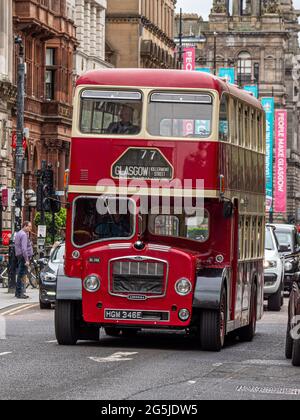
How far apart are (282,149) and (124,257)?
123 metres

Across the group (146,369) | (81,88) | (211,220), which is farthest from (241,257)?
(146,369)

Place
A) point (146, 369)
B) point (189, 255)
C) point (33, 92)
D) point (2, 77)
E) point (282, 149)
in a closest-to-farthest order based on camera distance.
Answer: point (146, 369)
point (189, 255)
point (2, 77)
point (33, 92)
point (282, 149)

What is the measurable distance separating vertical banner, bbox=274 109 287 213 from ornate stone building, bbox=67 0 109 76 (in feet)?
176

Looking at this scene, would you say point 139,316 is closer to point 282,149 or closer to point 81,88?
point 81,88

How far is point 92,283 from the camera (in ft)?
80.1

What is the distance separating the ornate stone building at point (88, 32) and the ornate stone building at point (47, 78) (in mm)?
3236

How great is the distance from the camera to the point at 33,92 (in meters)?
71.3

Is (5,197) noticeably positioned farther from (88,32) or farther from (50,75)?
(88,32)

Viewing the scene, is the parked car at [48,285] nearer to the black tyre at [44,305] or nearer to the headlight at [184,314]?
the black tyre at [44,305]

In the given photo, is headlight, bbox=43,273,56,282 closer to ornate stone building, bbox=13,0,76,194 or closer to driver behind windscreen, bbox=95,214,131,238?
driver behind windscreen, bbox=95,214,131,238

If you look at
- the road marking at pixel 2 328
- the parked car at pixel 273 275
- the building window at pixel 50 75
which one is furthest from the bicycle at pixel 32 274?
the building window at pixel 50 75

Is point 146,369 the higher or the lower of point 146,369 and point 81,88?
the lower

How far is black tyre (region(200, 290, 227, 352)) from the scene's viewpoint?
24297 millimetres

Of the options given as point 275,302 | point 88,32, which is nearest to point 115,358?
point 275,302
